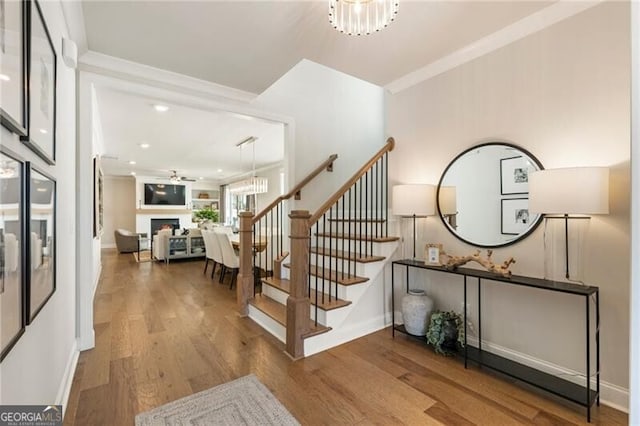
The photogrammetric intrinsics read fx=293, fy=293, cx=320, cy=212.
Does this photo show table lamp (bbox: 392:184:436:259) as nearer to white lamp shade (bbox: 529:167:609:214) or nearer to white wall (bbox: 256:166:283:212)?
white lamp shade (bbox: 529:167:609:214)

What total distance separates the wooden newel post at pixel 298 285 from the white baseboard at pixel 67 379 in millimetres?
1455

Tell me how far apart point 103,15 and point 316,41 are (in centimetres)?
153

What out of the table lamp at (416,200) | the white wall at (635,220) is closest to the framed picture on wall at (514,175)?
the table lamp at (416,200)

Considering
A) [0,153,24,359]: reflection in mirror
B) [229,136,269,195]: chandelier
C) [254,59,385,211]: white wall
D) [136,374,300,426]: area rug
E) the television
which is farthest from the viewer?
the television

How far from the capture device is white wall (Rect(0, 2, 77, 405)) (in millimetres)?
1018

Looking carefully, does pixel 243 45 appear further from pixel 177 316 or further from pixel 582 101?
pixel 177 316

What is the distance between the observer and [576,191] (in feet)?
5.58

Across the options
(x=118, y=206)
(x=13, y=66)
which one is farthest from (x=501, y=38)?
(x=118, y=206)

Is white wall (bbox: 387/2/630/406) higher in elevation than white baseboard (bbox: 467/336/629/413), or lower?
higher

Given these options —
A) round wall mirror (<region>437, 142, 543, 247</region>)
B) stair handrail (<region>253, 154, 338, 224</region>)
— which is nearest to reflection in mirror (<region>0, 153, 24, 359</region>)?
stair handrail (<region>253, 154, 338, 224</region>)

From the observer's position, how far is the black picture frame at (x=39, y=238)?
1062 millimetres

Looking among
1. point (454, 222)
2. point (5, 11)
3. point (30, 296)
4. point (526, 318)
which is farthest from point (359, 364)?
point (5, 11)

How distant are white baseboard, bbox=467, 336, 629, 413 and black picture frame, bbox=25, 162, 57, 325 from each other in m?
2.90

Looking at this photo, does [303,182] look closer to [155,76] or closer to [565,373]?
[155,76]
